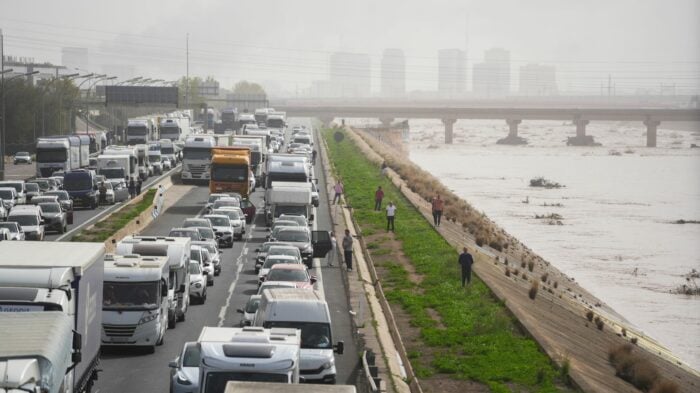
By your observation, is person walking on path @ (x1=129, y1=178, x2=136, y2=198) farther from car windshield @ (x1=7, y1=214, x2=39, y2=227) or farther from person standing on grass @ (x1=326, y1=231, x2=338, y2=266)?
person standing on grass @ (x1=326, y1=231, x2=338, y2=266)

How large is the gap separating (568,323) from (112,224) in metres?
23.9

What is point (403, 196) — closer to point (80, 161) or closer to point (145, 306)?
point (80, 161)

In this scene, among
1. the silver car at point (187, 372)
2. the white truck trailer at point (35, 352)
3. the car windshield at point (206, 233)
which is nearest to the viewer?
the white truck trailer at point (35, 352)

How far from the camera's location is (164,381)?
28.1 metres

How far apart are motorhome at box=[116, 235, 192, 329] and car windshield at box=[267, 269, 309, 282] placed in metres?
2.34

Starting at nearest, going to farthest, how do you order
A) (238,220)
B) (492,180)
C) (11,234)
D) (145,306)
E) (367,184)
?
(145,306) → (11,234) → (238,220) → (367,184) → (492,180)

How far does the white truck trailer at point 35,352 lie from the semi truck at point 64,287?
0.19 metres

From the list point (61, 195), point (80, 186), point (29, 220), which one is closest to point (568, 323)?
point (29, 220)

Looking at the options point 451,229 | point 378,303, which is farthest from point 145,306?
point 451,229

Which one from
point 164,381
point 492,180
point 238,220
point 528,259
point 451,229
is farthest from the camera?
point 492,180

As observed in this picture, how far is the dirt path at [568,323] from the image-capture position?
35750 millimetres

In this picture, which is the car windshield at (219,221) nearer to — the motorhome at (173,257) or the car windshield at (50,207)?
the car windshield at (50,207)

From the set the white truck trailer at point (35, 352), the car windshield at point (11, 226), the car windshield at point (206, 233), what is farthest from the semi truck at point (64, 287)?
the car windshield at point (11, 226)

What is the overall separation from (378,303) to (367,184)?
189ft
